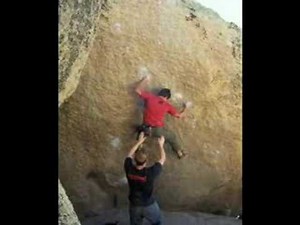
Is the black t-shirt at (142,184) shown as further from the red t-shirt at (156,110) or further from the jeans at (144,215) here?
the red t-shirt at (156,110)

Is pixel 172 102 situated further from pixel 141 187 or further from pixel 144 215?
pixel 144 215

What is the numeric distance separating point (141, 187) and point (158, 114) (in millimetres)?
419

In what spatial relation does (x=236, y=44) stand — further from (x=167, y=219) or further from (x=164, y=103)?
(x=167, y=219)

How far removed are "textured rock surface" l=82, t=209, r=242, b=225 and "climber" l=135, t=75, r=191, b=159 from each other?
0.33 meters

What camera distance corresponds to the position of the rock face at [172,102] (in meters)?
3.13

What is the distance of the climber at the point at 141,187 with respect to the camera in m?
3.10

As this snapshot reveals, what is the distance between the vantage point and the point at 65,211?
10.1 feet

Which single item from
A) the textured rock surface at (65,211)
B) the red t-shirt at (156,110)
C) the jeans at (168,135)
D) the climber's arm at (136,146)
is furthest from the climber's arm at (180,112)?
the textured rock surface at (65,211)

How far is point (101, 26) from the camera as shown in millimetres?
3201

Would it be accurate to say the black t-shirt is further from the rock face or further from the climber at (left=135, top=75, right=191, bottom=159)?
the climber at (left=135, top=75, right=191, bottom=159)

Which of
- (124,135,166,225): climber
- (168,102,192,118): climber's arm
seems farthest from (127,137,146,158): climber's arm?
(168,102,192,118): climber's arm

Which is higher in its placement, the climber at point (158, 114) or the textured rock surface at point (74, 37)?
the textured rock surface at point (74, 37)

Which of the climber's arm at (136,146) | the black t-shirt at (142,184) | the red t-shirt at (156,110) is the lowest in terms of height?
the black t-shirt at (142,184)
